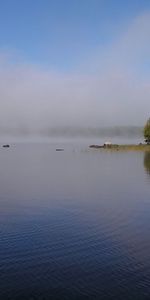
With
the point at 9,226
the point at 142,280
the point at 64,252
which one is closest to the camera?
the point at 142,280

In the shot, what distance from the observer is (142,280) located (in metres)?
17.5

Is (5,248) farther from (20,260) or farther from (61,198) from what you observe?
(61,198)

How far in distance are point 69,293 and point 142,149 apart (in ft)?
562

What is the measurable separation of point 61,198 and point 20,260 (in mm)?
20442

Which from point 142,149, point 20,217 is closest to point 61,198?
point 20,217

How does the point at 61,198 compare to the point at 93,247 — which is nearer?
the point at 93,247

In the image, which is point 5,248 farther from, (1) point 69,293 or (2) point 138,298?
(2) point 138,298

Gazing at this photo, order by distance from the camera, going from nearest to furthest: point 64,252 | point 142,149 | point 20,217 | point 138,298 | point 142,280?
point 138,298, point 142,280, point 64,252, point 20,217, point 142,149

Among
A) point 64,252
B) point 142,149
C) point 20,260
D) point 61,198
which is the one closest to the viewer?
point 20,260

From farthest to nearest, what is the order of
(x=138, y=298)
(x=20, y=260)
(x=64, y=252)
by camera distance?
(x=64, y=252)
(x=20, y=260)
(x=138, y=298)

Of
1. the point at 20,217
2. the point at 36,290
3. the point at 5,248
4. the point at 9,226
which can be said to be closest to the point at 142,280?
the point at 36,290

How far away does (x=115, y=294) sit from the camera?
16.0 m

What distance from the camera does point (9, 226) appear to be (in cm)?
2688

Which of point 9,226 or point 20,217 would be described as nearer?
point 9,226
